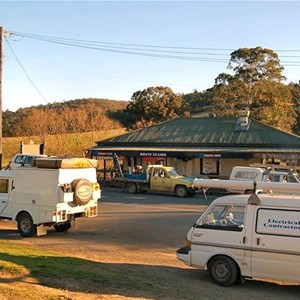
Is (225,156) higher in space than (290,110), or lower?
lower

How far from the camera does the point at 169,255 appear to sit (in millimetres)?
13680

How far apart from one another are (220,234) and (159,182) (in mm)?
22213

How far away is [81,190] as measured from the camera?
54.1 feet

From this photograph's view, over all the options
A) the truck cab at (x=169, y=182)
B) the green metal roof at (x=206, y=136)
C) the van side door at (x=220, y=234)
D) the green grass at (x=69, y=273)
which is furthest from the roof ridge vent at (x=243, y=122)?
the van side door at (x=220, y=234)

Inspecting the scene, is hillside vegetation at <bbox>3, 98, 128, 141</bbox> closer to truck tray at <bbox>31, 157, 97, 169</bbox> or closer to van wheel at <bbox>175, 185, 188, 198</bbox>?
van wheel at <bbox>175, 185, 188, 198</bbox>

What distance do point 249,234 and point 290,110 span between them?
173 ft

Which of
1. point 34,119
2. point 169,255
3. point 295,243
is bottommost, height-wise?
point 169,255

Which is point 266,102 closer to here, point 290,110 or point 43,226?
point 290,110

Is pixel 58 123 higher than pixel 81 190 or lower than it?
higher

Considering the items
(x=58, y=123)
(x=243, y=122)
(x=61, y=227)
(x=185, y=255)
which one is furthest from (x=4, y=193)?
(x=58, y=123)

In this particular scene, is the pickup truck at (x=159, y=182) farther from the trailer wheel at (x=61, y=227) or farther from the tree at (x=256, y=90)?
the tree at (x=256, y=90)

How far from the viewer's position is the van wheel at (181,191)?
31347 millimetres

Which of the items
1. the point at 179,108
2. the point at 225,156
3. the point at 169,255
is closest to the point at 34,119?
the point at 179,108

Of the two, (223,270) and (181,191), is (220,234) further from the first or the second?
(181,191)
